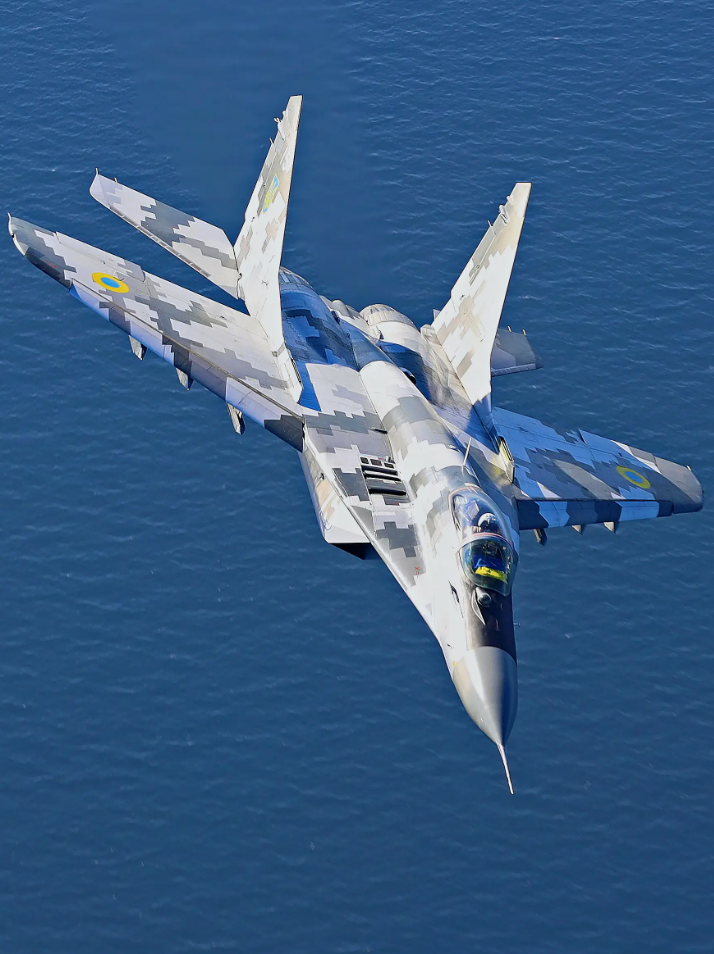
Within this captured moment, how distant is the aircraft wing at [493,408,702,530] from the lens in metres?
67.4

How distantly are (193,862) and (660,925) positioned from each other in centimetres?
2202

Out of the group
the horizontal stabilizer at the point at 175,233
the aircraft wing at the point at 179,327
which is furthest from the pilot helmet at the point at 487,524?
the horizontal stabilizer at the point at 175,233

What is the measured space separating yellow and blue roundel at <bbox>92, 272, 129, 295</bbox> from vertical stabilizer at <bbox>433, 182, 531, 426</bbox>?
55.8ft

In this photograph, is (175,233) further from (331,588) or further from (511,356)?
(331,588)

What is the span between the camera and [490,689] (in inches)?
2106

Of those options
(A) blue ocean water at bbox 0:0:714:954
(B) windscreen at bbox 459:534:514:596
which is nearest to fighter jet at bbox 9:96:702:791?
(B) windscreen at bbox 459:534:514:596

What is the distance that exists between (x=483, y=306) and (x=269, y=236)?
11.4 metres

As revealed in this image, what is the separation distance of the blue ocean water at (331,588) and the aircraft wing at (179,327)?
13568mm

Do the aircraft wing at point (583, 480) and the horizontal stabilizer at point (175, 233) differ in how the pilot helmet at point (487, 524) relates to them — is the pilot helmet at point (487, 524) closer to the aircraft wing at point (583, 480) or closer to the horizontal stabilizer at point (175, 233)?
the aircraft wing at point (583, 480)

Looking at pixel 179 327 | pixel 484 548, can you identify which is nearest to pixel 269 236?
pixel 179 327

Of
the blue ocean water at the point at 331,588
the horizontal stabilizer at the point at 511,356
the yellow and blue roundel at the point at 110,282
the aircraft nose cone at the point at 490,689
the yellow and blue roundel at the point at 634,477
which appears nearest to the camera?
the aircraft nose cone at the point at 490,689

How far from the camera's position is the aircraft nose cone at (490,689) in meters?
53.1

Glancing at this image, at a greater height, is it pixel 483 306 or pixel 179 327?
pixel 179 327

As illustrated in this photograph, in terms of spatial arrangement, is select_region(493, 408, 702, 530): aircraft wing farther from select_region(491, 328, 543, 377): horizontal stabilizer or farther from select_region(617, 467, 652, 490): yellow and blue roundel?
select_region(491, 328, 543, 377): horizontal stabilizer
